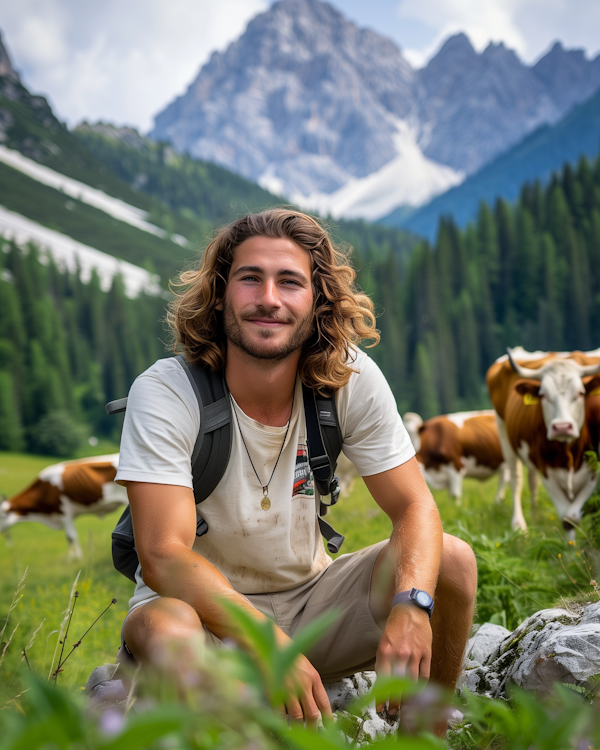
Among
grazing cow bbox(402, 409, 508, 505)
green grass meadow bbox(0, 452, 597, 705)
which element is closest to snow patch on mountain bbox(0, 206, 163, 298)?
Result: grazing cow bbox(402, 409, 508, 505)

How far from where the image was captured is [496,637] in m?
2.89

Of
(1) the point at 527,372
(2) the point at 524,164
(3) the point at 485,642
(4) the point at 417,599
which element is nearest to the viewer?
(4) the point at 417,599

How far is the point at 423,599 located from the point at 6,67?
12620cm

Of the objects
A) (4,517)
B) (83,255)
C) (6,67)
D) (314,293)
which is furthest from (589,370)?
(6,67)

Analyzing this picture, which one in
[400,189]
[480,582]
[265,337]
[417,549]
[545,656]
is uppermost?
[400,189]

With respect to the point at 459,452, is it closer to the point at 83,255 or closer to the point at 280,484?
the point at 280,484

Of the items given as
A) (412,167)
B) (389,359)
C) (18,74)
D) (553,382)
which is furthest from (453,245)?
(412,167)

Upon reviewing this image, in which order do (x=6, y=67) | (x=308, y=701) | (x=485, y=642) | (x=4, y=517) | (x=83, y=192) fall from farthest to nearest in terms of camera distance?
(x=6, y=67), (x=83, y=192), (x=4, y=517), (x=485, y=642), (x=308, y=701)

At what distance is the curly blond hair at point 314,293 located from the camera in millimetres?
2652

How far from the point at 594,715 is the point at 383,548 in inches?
74.6

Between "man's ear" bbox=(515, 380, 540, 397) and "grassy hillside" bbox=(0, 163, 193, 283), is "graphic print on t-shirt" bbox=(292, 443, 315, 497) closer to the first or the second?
"man's ear" bbox=(515, 380, 540, 397)

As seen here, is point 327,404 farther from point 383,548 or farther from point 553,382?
point 553,382

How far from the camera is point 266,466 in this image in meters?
2.43

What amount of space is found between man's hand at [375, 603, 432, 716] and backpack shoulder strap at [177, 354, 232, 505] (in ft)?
2.58
